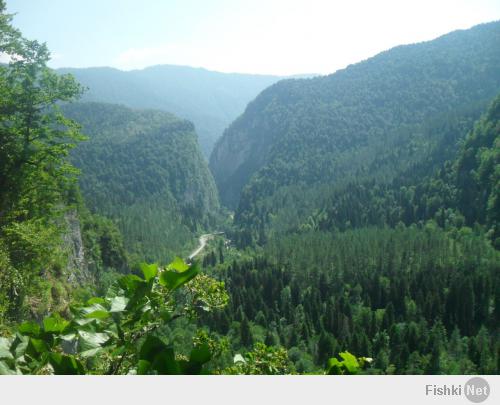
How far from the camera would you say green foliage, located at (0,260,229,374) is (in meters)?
3.34

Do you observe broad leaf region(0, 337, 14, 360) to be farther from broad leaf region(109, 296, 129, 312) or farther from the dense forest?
broad leaf region(109, 296, 129, 312)

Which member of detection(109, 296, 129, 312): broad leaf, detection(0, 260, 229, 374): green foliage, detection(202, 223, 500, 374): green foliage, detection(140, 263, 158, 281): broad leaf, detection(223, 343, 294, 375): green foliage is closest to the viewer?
detection(0, 260, 229, 374): green foliage

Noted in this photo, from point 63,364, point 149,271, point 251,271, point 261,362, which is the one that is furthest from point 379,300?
point 63,364

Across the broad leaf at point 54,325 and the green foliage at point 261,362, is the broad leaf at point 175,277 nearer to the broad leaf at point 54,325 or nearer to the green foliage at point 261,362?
the broad leaf at point 54,325

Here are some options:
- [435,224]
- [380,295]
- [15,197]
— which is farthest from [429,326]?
[15,197]

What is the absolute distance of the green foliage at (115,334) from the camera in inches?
132

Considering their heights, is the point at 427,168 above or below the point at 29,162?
below

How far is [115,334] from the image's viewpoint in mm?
3543

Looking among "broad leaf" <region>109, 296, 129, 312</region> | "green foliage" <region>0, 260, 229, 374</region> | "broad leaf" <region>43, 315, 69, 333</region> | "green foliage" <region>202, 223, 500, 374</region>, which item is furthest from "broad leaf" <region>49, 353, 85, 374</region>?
"green foliage" <region>202, 223, 500, 374</region>

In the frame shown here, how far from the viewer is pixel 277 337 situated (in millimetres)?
75750

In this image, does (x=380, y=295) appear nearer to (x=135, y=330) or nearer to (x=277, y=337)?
(x=277, y=337)

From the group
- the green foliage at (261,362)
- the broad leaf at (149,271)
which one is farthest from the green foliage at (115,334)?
the green foliage at (261,362)

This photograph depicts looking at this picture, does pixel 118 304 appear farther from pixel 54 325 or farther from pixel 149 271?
pixel 54 325
